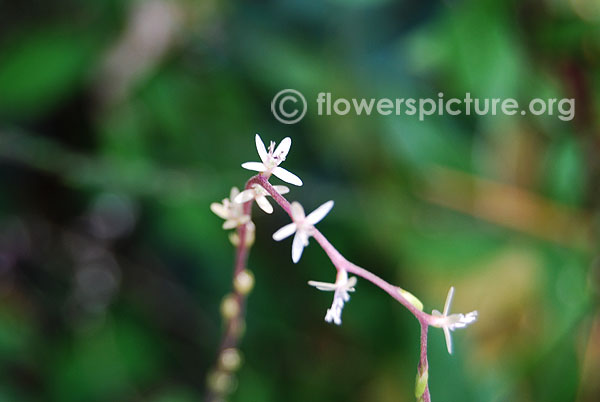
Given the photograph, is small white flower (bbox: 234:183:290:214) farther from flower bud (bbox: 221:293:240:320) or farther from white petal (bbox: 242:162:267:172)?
flower bud (bbox: 221:293:240:320)

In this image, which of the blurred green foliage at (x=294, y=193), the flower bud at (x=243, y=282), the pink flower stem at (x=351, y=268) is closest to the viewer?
the pink flower stem at (x=351, y=268)

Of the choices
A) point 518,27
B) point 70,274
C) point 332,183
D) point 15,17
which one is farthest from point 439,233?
point 15,17

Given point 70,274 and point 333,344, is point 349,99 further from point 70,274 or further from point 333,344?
point 70,274

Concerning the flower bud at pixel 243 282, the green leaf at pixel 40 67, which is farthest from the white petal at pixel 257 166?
the green leaf at pixel 40 67

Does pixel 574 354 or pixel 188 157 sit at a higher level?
pixel 188 157

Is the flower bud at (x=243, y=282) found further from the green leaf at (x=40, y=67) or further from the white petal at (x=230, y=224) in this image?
the green leaf at (x=40, y=67)

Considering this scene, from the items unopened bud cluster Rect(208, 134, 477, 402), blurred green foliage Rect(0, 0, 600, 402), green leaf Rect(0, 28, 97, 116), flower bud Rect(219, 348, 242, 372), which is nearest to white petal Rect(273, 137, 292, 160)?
unopened bud cluster Rect(208, 134, 477, 402)

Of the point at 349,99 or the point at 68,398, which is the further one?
the point at 349,99

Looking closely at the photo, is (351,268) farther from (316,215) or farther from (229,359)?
(229,359)
